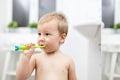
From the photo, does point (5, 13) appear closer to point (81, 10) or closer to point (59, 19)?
point (81, 10)

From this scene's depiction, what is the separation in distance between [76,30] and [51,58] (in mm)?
374

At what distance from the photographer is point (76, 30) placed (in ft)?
4.72

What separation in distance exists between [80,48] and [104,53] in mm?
224

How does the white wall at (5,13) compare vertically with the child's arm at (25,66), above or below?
above

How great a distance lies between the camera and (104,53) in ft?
4.78

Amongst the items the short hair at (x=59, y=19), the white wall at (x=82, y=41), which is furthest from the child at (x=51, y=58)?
the white wall at (x=82, y=41)

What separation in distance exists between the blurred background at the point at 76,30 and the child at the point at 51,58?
157 mm

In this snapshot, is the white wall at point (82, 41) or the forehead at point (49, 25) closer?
the forehead at point (49, 25)

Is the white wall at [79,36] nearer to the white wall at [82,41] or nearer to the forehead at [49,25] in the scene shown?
the white wall at [82,41]

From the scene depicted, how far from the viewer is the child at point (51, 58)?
1078 millimetres

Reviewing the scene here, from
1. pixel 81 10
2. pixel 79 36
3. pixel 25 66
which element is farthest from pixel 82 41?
pixel 25 66

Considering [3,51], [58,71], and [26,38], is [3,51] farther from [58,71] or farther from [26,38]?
[58,71]

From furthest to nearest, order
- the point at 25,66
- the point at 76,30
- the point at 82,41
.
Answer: the point at 82,41
the point at 76,30
the point at 25,66

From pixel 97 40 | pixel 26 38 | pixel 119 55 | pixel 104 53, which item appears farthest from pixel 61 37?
pixel 26 38
